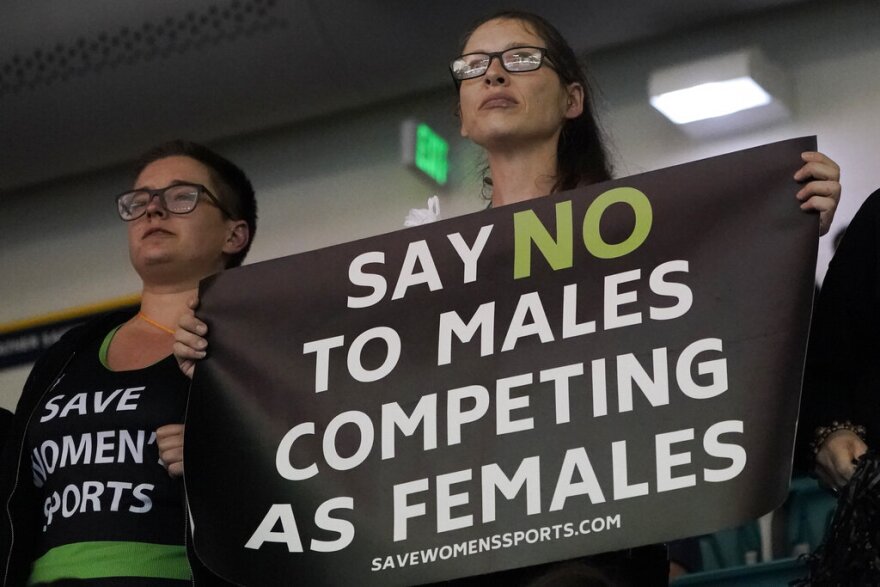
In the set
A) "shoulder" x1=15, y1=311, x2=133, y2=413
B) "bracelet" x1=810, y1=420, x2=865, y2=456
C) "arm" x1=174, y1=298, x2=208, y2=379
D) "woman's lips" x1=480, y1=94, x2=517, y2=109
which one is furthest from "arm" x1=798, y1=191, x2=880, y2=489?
"shoulder" x1=15, y1=311, x2=133, y2=413

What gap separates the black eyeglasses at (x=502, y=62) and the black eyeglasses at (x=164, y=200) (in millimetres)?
594

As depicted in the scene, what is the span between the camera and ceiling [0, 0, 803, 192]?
13.6 ft

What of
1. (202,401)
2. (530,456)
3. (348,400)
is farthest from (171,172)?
(530,456)

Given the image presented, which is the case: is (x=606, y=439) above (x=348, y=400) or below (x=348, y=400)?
below

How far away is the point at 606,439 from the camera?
2.11 m

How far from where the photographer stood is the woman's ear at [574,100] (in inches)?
103

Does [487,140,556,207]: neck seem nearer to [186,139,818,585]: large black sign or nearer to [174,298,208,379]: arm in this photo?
[186,139,818,585]: large black sign

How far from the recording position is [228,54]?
4344mm

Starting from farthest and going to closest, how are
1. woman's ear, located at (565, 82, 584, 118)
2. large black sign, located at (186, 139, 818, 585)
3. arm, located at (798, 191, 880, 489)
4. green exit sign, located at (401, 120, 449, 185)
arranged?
green exit sign, located at (401, 120, 449, 185) → woman's ear, located at (565, 82, 584, 118) → arm, located at (798, 191, 880, 489) → large black sign, located at (186, 139, 818, 585)

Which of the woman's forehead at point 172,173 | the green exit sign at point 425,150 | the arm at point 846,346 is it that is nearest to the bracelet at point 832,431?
the arm at point 846,346

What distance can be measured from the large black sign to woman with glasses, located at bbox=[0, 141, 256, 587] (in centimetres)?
17

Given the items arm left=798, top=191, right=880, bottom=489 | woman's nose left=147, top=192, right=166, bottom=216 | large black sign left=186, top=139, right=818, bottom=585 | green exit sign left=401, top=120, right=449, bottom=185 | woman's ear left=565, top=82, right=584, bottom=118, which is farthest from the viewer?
green exit sign left=401, top=120, right=449, bottom=185

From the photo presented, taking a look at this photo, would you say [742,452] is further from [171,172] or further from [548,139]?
[171,172]

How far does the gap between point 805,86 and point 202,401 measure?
2.29 m
